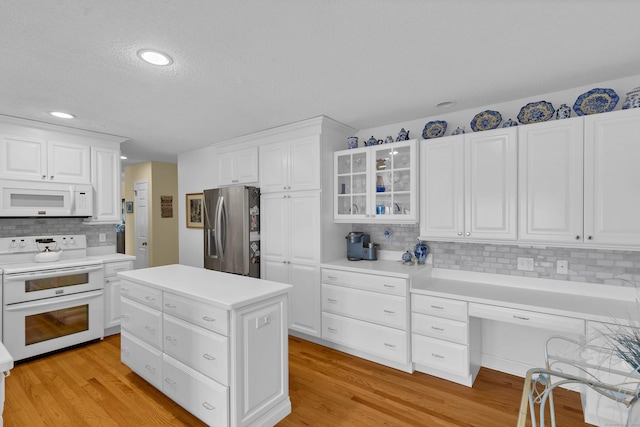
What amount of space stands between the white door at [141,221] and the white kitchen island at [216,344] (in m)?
3.67

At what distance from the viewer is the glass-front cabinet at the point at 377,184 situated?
123 inches

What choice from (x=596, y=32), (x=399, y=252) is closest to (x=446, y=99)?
(x=596, y=32)

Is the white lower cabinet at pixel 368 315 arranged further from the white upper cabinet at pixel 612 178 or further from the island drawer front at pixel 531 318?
the white upper cabinet at pixel 612 178

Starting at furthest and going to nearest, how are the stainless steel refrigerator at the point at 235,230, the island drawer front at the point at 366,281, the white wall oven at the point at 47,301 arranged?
the stainless steel refrigerator at the point at 235,230
the white wall oven at the point at 47,301
the island drawer front at the point at 366,281

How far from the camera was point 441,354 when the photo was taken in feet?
8.80

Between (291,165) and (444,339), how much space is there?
234 cm

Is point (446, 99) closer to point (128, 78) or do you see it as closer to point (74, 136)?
point (128, 78)

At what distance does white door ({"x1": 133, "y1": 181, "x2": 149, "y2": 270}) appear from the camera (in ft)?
19.2

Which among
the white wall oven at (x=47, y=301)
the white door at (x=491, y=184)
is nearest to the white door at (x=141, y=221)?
the white wall oven at (x=47, y=301)

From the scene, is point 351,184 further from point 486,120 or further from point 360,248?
point 486,120

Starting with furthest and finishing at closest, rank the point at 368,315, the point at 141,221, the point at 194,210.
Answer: the point at 141,221 < the point at 194,210 < the point at 368,315

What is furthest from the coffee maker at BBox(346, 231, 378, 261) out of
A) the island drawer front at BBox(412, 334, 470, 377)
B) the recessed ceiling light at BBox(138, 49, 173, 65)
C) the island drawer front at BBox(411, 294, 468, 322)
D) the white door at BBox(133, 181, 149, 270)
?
the white door at BBox(133, 181, 149, 270)

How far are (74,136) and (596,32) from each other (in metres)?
4.91

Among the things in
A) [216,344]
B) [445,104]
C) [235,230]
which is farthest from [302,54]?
[235,230]
